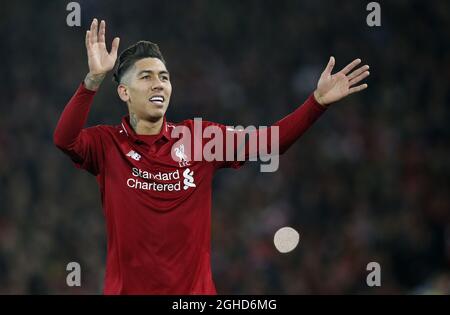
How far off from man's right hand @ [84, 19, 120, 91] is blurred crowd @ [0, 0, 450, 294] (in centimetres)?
483

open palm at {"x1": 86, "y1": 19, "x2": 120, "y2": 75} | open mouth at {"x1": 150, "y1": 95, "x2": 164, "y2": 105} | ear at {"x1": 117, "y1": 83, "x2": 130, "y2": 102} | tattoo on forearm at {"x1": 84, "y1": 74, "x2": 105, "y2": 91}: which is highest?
open palm at {"x1": 86, "y1": 19, "x2": 120, "y2": 75}

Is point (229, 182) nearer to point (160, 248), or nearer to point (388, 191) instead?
point (388, 191)

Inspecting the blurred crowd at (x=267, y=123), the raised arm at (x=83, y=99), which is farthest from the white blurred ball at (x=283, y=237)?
the raised arm at (x=83, y=99)

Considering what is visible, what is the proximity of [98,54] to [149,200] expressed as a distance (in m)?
0.81

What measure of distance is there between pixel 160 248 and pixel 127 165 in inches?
19.5

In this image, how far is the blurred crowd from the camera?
9805 millimetres

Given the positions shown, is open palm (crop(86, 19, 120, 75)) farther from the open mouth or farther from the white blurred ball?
the white blurred ball

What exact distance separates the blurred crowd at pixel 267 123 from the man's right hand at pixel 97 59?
4834mm

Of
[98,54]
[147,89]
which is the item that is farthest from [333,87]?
[98,54]

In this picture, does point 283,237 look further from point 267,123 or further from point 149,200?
point 149,200

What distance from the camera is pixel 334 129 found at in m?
11.5

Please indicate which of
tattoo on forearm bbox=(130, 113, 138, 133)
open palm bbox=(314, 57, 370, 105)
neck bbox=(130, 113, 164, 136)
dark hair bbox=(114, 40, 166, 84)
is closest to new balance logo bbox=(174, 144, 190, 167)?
neck bbox=(130, 113, 164, 136)

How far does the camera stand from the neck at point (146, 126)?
518 cm

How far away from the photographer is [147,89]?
5102mm
